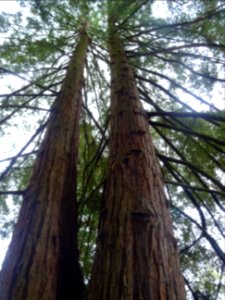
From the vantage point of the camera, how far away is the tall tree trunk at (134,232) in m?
1.44

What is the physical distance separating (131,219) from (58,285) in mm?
516

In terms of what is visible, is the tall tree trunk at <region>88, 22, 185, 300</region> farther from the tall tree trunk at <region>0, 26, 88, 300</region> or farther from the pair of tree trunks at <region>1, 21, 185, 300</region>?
the tall tree trunk at <region>0, 26, 88, 300</region>

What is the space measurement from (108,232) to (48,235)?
1.26ft

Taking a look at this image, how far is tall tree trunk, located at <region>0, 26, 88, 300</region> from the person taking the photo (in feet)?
5.51

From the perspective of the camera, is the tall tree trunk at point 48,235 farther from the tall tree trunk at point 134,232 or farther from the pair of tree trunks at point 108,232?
the tall tree trunk at point 134,232

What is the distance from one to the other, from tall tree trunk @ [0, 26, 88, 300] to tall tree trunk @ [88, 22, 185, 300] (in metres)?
0.28

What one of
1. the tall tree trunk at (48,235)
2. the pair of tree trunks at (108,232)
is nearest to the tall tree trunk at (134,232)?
the pair of tree trunks at (108,232)

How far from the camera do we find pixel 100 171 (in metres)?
4.32

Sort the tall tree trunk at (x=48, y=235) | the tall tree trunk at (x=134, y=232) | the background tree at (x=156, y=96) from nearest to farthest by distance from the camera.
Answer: the tall tree trunk at (x=134, y=232) < the tall tree trunk at (x=48, y=235) < the background tree at (x=156, y=96)

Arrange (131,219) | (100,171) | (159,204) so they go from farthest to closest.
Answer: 1. (100,171)
2. (159,204)
3. (131,219)

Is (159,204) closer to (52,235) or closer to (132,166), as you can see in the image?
(132,166)

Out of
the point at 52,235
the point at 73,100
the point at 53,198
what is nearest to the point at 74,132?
the point at 73,100

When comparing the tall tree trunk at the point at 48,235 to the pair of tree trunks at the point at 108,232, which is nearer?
the pair of tree trunks at the point at 108,232

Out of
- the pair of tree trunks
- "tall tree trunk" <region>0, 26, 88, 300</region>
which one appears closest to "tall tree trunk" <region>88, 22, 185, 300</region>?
the pair of tree trunks
